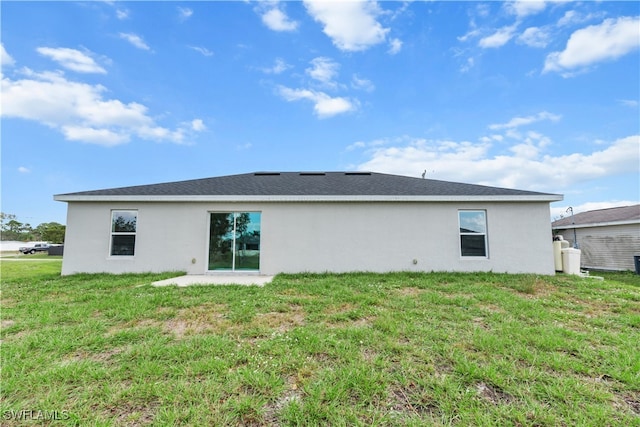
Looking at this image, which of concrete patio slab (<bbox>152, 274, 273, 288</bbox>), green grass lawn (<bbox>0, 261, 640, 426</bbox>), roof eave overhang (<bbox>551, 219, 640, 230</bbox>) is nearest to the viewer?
green grass lawn (<bbox>0, 261, 640, 426</bbox>)

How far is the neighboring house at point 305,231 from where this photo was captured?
8406mm

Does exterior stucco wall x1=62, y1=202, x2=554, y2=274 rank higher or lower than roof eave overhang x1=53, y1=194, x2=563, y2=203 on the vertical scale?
lower

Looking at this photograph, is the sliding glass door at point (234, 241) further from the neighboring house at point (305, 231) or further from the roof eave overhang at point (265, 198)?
the roof eave overhang at point (265, 198)

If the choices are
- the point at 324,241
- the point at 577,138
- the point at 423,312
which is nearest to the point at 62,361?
the point at 423,312

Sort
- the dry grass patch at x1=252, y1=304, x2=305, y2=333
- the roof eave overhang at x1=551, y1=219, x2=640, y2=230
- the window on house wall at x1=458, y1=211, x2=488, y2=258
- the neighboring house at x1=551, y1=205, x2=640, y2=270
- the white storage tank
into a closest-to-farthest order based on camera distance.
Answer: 1. the dry grass patch at x1=252, y1=304, x2=305, y2=333
2. the window on house wall at x1=458, y1=211, x2=488, y2=258
3. the white storage tank
4. the roof eave overhang at x1=551, y1=219, x2=640, y2=230
5. the neighboring house at x1=551, y1=205, x2=640, y2=270

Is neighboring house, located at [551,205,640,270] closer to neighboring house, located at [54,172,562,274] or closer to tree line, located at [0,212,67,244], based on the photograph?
neighboring house, located at [54,172,562,274]

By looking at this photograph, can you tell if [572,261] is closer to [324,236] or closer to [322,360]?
[324,236]

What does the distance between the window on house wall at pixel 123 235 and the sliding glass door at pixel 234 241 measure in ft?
8.01

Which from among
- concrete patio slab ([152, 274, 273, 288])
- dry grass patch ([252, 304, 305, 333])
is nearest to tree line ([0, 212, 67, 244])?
concrete patio slab ([152, 274, 273, 288])

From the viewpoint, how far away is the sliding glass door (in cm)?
867

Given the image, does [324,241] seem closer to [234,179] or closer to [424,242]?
[424,242]

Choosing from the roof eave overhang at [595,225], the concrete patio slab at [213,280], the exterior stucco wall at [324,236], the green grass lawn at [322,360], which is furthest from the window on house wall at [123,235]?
the roof eave overhang at [595,225]

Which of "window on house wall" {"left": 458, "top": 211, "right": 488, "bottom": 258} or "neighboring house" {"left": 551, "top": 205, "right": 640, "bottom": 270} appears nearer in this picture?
"window on house wall" {"left": 458, "top": 211, "right": 488, "bottom": 258}

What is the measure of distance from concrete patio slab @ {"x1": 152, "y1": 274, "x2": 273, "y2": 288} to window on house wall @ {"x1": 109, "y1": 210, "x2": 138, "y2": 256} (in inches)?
87.2
